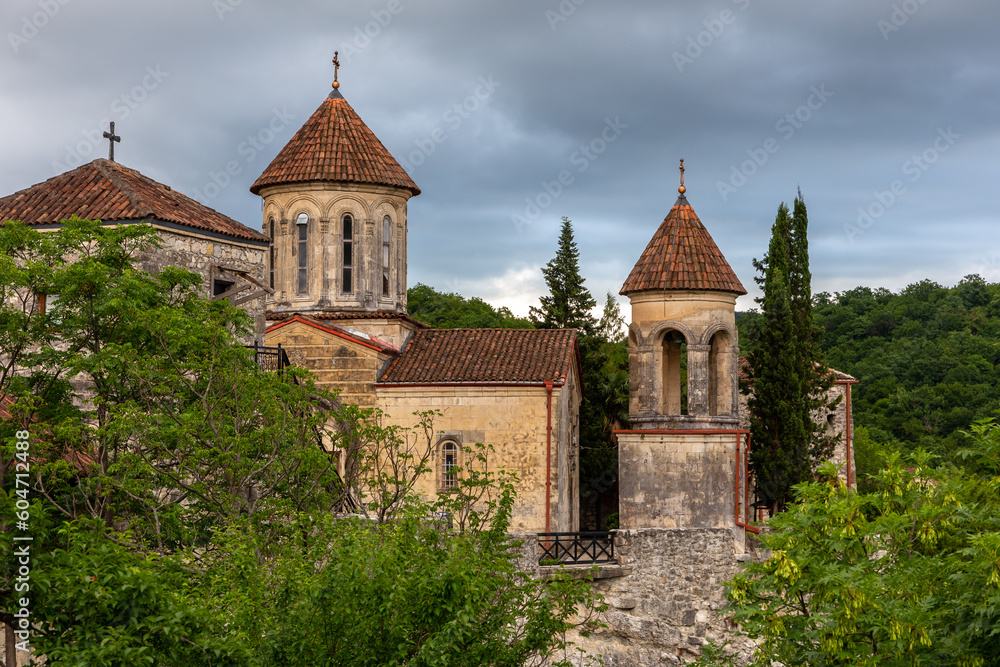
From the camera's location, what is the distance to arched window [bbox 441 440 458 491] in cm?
2367

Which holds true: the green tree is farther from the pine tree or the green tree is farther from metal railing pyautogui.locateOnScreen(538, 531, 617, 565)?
the pine tree

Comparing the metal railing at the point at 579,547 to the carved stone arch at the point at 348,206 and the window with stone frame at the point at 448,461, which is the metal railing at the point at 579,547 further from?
the carved stone arch at the point at 348,206

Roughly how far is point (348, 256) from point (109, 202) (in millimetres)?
7470

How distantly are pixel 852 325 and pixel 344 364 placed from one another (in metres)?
38.0

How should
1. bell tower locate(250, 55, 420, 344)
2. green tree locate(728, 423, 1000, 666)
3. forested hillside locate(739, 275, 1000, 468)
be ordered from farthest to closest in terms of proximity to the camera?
forested hillside locate(739, 275, 1000, 468) < bell tower locate(250, 55, 420, 344) < green tree locate(728, 423, 1000, 666)

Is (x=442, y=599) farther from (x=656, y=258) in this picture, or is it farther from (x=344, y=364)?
(x=656, y=258)

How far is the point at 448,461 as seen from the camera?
23.9 meters

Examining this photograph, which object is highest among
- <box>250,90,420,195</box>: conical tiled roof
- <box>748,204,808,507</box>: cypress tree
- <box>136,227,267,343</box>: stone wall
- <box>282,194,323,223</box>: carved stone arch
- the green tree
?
<box>250,90,420,195</box>: conical tiled roof

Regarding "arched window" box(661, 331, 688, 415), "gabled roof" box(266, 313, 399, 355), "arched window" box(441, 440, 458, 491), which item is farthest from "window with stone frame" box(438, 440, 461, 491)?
"arched window" box(661, 331, 688, 415)

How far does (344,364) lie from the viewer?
79.6 ft

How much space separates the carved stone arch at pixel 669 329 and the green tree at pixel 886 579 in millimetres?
12008

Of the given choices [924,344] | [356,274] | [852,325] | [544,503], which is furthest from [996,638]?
[852,325]

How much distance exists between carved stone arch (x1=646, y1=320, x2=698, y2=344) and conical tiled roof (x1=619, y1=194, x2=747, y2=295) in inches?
31.2

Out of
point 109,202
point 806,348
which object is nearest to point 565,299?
point 806,348
